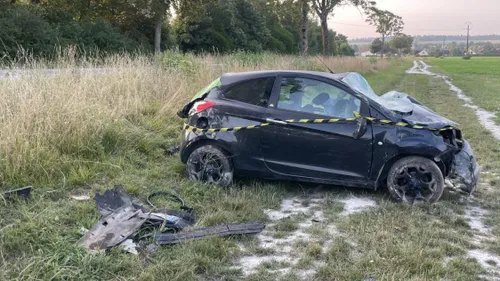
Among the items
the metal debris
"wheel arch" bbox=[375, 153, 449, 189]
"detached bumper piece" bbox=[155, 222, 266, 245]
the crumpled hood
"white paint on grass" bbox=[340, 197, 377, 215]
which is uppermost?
the crumpled hood

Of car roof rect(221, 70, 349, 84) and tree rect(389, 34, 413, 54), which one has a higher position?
tree rect(389, 34, 413, 54)

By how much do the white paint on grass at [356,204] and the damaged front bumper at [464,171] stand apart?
1.03m

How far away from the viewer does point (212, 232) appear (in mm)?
4492

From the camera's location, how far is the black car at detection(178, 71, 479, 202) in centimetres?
548

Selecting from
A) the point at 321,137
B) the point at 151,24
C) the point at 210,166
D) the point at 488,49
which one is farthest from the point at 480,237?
the point at 488,49

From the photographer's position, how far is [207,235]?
14.5ft

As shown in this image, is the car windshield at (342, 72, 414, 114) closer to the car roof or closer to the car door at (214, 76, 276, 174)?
the car roof

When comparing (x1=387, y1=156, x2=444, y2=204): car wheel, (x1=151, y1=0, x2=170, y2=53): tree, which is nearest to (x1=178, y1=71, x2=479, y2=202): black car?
(x1=387, y1=156, x2=444, y2=204): car wheel

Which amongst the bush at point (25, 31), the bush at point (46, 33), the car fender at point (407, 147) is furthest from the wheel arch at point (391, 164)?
the bush at point (25, 31)

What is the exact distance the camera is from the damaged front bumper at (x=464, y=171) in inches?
215

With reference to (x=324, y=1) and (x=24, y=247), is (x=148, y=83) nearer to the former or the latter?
(x=24, y=247)

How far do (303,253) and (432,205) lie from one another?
6.79 ft

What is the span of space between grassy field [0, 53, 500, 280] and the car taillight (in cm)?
96

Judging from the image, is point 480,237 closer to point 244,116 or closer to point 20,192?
point 244,116
